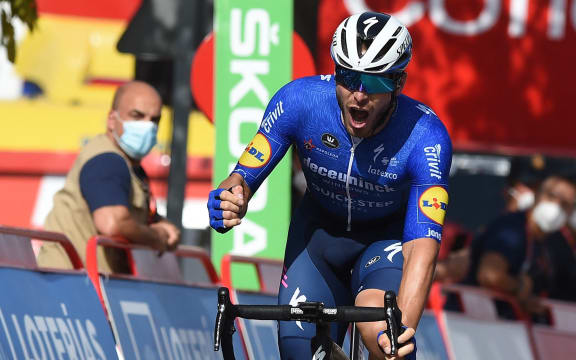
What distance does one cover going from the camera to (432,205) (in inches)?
231

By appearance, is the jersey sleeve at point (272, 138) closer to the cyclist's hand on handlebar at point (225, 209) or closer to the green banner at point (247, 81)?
the cyclist's hand on handlebar at point (225, 209)

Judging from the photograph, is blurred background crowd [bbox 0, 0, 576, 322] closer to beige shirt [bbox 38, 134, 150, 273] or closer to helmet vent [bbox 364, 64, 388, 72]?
beige shirt [bbox 38, 134, 150, 273]

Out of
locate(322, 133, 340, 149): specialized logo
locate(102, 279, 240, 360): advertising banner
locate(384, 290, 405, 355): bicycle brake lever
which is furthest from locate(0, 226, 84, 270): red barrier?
locate(384, 290, 405, 355): bicycle brake lever

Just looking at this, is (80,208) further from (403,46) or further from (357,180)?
(403,46)

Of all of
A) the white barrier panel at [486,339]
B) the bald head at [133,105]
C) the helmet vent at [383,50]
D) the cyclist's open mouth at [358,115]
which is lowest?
the white barrier panel at [486,339]

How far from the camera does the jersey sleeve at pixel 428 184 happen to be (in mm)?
5855

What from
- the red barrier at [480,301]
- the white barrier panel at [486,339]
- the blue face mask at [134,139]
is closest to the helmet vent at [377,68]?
the blue face mask at [134,139]

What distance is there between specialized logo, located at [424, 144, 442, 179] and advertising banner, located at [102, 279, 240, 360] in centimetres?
214

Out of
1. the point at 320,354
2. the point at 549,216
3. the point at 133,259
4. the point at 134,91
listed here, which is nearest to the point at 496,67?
the point at 549,216

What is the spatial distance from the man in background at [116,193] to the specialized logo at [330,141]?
1711 mm

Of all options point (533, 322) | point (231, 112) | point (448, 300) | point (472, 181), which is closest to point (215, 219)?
point (231, 112)

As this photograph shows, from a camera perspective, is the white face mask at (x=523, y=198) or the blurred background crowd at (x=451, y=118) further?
the white face mask at (x=523, y=198)

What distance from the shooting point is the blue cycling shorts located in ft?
20.3

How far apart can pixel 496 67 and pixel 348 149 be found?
23.1 feet
